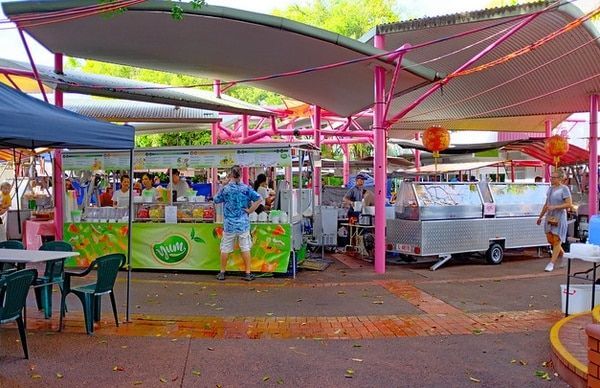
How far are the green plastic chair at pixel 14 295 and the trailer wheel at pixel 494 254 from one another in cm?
847

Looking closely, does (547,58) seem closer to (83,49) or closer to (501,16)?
(501,16)

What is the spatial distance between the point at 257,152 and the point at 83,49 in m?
4.17

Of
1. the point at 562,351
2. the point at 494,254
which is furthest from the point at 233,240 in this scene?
the point at 562,351

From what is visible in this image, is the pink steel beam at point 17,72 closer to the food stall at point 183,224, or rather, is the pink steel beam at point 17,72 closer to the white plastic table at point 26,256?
the food stall at point 183,224

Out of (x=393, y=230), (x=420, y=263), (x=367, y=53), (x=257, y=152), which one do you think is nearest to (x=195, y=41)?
(x=257, y=152)

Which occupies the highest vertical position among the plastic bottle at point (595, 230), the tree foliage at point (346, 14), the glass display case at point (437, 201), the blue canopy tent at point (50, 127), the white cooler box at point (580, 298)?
the tree foliage at point (346, 14)

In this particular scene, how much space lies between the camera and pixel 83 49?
10594 millimetres

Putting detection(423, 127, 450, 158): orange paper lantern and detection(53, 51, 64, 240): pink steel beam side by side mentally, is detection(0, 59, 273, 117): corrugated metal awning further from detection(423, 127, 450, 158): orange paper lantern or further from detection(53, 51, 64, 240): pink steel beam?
detection(423, 127, 450, 158): orange paper lantern

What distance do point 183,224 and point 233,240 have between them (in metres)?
1.19

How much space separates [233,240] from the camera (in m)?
9.12

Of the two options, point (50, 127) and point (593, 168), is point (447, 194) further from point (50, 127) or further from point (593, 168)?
point (50, 127)

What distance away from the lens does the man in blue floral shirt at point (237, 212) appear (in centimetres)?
894

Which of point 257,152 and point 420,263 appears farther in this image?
point 420,263

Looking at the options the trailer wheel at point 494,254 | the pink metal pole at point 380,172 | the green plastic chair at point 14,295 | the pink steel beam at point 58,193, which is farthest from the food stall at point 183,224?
the green plastic chair at point 14,295
